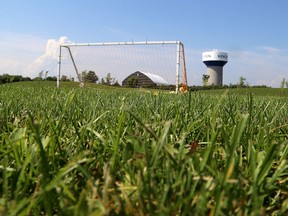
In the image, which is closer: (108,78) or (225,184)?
(225,184)

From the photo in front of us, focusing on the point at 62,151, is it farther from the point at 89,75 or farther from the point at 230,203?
the point at 89,75

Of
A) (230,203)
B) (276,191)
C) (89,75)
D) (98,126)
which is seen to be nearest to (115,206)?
(230,203)

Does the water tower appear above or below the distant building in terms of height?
above

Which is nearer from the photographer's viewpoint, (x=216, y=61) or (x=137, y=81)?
(x=137, y=81)

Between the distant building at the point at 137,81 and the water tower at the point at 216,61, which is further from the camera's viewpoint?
the water tower at the point at 216,61

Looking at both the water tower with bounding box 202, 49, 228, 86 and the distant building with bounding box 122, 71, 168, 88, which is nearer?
the distant building with bounding box 122, 71, 168, 88

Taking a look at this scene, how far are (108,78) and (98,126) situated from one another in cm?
1824

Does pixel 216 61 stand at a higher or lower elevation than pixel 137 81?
higher

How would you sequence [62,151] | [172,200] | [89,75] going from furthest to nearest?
[89,75] → [62,151] → [172,200]

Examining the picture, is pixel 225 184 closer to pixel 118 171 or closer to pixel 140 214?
pixel 140 214

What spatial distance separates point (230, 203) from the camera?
1.59 feet

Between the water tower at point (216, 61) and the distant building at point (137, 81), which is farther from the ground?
the water tower at point (216, 61)

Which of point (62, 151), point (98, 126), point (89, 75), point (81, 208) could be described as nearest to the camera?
point (81, 208)

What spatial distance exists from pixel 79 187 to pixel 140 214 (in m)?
0.24
